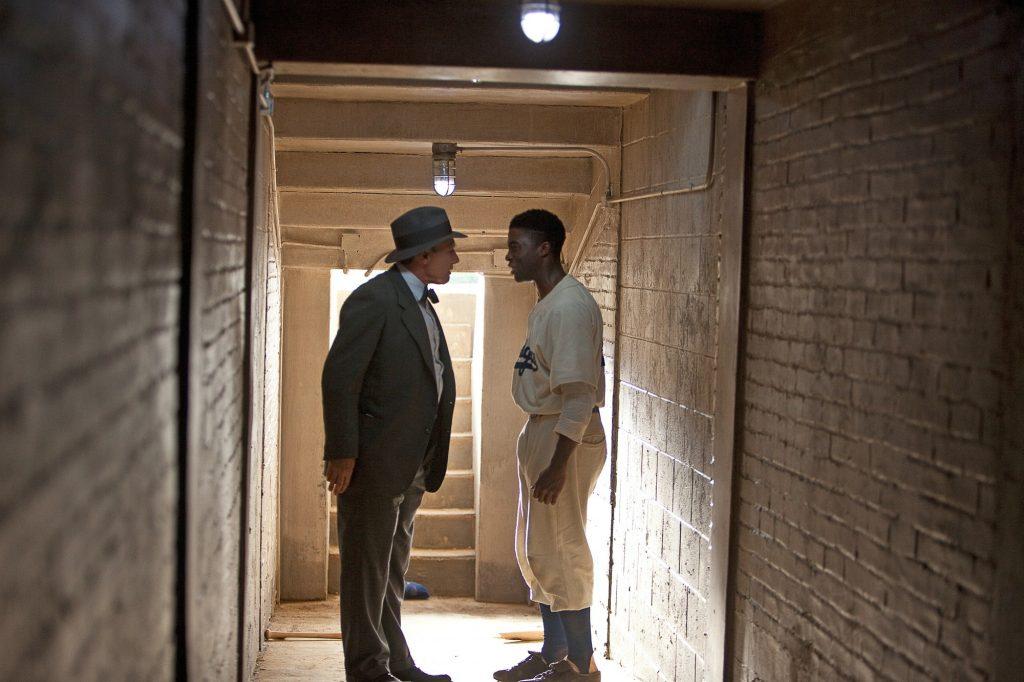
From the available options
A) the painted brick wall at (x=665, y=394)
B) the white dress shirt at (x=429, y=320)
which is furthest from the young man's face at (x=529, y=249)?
the painted brick wall at (x=665, y=394)

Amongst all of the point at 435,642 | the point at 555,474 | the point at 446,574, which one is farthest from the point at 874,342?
the point at 446,574

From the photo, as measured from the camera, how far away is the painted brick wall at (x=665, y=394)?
407 cm

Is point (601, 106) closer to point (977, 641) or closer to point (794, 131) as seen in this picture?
point (794, 131)

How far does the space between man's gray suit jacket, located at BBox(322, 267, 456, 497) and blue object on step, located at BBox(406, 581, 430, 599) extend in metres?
3.92

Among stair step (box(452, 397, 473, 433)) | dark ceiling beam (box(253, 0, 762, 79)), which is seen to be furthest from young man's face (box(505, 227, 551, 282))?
stair step (box(452, 397, 473, 433))

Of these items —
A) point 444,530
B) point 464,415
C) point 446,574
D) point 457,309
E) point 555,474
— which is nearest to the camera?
point 555,474

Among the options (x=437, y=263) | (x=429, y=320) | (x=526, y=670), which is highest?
(x=437, y=263)

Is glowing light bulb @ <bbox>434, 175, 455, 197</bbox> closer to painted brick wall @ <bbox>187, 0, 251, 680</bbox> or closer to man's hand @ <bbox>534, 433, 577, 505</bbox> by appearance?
man's hand @ <bbox>534, 433, 577, 505</bbox>

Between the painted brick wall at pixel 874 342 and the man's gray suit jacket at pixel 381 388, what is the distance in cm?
114

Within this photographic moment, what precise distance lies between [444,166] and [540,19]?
2400 millimetres

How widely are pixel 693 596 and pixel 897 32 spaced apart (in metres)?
2.29

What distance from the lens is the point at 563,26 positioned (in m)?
3.60

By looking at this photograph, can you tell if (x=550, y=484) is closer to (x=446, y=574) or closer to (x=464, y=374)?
(x=446, y=574)

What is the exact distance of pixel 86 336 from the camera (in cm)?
136
